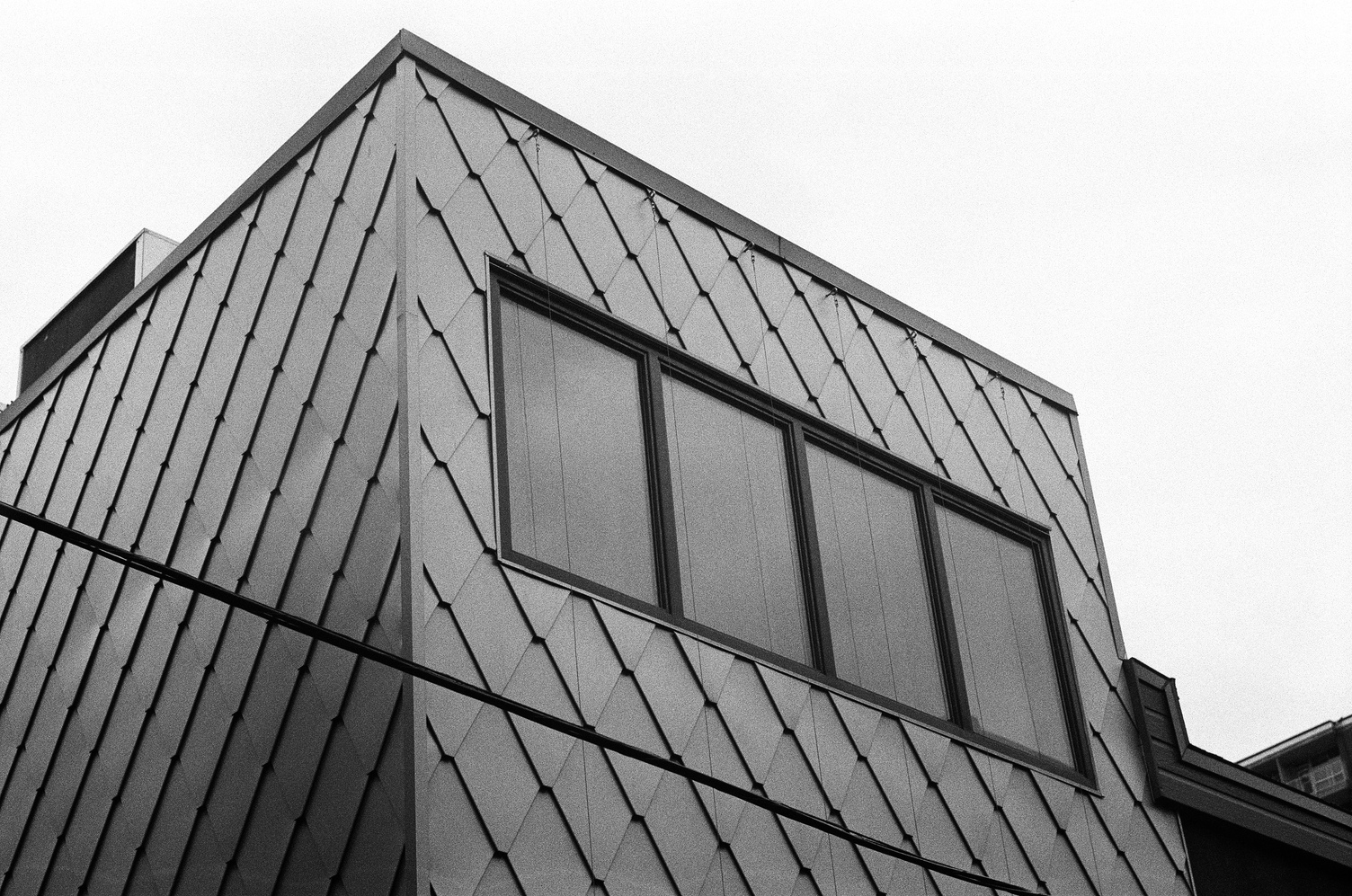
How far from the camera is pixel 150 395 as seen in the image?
1120 centimetres

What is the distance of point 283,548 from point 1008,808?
4.94 meters

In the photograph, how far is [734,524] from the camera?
1045 cm

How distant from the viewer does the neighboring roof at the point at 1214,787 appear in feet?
41.0

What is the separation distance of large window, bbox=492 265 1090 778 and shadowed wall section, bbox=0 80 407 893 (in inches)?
32.8

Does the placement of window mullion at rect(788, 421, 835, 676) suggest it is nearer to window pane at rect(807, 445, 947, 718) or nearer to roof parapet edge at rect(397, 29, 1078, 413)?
window pane at rect(807, 445, 947, 718)

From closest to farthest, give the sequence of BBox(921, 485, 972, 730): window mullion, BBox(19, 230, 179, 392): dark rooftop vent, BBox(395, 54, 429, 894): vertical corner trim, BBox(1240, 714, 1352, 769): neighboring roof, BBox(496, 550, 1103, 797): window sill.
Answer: BBox(395, 54, 429, 894): vertical corner trim < BBox(496, 550, 1103, 797): window sill < BBox(921, 485, 972, 730): window mullion < BBox(19, 230, 179, 392): dark rooftop vent < BBox(1240, 714, 1352, 769): neighboring roof

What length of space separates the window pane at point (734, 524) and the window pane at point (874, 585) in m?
0.31

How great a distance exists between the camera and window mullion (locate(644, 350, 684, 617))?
9742 mm

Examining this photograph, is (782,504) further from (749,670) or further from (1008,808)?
(1008,808)

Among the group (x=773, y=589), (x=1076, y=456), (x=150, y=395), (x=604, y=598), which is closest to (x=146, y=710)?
(x=150, y=395)

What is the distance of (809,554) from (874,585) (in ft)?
2.12

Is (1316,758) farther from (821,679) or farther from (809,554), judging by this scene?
(821,679)

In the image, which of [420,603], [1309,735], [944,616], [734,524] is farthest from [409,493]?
[1309,735]

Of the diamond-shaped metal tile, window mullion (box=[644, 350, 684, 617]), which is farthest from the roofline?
the diamond-shaped metal tile
